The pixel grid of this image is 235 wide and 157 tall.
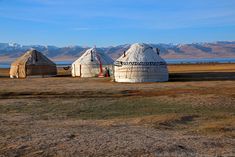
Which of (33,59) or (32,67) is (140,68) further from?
(33,59)

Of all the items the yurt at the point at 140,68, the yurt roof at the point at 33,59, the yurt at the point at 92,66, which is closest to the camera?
the yurt at the point at 140,68

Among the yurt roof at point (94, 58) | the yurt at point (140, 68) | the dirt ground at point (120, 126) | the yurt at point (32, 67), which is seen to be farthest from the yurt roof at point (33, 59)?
the dirt ground at point (120, 126)

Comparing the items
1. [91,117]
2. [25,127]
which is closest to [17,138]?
[25,127]

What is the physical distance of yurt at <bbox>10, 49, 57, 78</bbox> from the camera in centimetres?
3731

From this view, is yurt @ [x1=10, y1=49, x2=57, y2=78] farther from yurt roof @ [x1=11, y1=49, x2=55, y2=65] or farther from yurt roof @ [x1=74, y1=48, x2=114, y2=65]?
yurt roof @ [x1=74, y1=48, x2=114, y2=65]

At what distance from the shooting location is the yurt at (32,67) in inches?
1469

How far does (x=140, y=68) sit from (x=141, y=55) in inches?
52.7

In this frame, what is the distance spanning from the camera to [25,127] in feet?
35.6

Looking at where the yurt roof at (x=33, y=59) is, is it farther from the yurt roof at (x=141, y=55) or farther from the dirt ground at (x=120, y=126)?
the dirt ground at (x=120, y=126)

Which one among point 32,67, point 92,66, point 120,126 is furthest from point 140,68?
point 120,126

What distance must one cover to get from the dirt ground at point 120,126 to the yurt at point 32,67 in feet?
64.2

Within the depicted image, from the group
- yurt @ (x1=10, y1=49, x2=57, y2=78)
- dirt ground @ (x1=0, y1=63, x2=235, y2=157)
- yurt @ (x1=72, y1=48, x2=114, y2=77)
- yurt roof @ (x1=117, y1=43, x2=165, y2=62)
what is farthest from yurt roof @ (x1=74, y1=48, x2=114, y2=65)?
dirt ground @ (x1=0, y1=63, x2=235, y2=157)

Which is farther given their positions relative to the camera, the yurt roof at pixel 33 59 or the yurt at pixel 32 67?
the yurt roof at pixel 33 59

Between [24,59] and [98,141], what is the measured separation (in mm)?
30346
